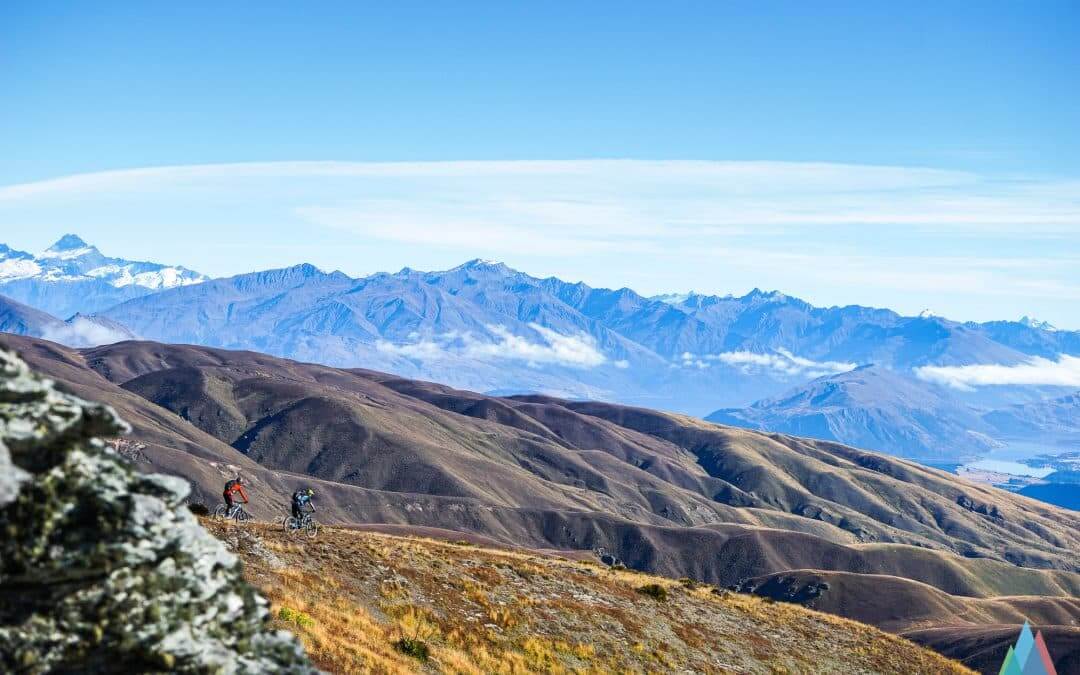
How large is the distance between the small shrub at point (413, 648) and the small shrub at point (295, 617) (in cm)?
331

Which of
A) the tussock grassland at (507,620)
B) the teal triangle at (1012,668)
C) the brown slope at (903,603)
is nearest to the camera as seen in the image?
→ the tussock grassland at (507,620)

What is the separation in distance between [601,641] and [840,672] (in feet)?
53.9

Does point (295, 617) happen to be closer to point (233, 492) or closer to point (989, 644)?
point (233, 492)

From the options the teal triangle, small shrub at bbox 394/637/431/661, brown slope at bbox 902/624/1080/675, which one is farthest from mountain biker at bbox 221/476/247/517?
brown slope at bbox 902/624/1080/675

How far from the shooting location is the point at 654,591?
49.5m

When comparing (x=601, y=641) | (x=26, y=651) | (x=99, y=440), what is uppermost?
(x=99, y=440)

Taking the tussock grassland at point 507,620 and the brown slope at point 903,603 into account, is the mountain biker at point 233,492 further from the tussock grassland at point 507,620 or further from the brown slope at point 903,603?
the brown slope at point 903,603

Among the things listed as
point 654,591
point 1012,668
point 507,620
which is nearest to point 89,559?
point 507,620

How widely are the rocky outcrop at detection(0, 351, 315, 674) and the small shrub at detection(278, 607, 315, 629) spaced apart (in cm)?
1233

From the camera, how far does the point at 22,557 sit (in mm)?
10852

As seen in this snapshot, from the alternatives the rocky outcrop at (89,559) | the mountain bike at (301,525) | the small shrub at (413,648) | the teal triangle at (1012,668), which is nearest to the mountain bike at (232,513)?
the mountain bike at (301,525)

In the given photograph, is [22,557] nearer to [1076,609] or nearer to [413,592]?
[413,592]

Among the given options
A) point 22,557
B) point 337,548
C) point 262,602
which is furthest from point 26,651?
point 337,548

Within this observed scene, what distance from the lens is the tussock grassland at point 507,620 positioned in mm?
26938
